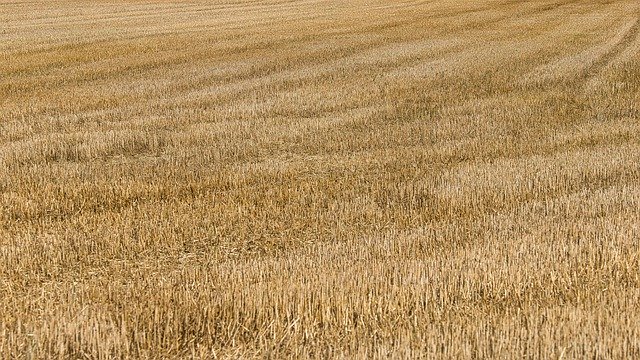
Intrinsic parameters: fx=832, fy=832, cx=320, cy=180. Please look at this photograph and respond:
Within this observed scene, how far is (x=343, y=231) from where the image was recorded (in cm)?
744

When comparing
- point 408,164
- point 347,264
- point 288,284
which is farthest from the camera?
point 408,164

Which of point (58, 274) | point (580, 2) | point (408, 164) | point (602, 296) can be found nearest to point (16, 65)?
point (408, 164)

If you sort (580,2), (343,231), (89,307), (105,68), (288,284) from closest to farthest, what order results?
(89,307) < (288,284) < (343,231) < (105,68) < (580,2)

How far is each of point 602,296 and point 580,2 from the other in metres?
35.9

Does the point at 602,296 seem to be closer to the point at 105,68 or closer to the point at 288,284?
the point at 288,284

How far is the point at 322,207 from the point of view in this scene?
26.6 ft

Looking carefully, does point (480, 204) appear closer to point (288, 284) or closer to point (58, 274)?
point (288, 284)

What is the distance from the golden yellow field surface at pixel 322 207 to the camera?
4922 mm

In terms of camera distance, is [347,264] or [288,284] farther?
[347,264]

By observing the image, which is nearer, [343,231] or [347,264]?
[347,264]

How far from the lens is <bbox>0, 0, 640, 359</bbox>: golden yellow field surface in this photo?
4.92 metres

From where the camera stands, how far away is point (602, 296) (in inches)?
211

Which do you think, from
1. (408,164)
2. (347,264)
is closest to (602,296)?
(347,264)

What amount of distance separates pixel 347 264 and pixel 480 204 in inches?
91.2
